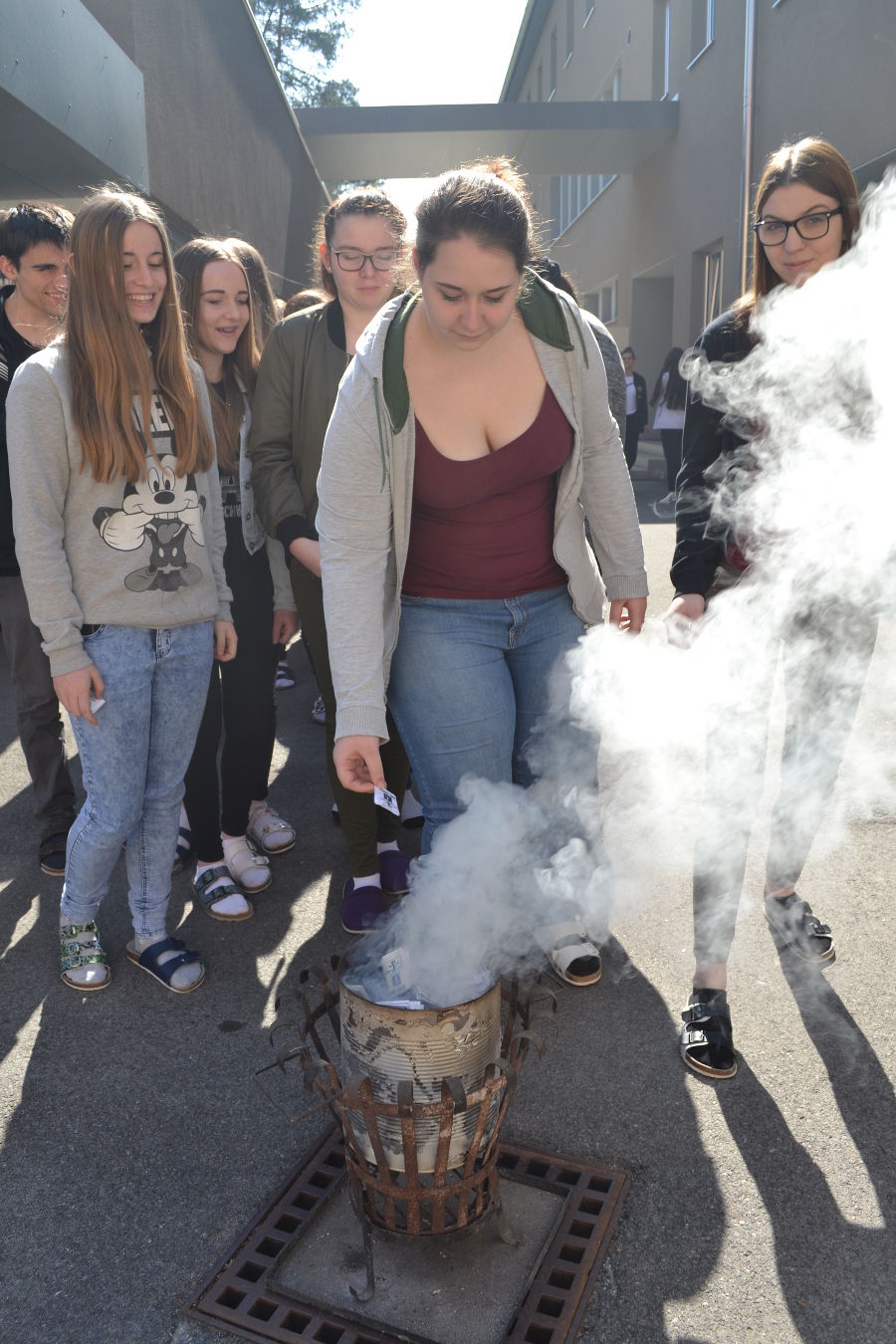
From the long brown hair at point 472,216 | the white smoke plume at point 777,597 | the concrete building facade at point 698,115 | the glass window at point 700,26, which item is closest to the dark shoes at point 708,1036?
the white smoke plume at point 777,597

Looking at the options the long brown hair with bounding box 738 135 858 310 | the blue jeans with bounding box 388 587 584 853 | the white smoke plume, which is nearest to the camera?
the blue jeans with bounding box 388 587 584 853

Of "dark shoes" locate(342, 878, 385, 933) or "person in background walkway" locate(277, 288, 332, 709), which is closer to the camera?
Answer: "dark shoes" locate(342, 878, 385, 933)

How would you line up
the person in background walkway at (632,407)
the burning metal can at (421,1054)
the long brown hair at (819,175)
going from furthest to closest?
the person in background walkway at (632,407)
the long brown hair at (819,175)
the burning metal can at (421,1054)

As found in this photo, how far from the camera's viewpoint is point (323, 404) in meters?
3.43

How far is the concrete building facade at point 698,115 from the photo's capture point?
1062 centimetres

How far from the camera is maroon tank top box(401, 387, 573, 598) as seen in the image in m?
2.39

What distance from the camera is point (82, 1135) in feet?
8.55

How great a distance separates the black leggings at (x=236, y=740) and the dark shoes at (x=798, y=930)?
1.83 metres

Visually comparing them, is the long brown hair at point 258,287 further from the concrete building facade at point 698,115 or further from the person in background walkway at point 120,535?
the concrete building facade at point 698,115

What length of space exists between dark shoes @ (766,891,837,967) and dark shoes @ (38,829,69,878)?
250 centimetres

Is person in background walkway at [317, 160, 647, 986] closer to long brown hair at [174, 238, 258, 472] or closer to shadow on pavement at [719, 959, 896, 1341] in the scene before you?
shadow on pavement at [719, 959, 896, 1341]

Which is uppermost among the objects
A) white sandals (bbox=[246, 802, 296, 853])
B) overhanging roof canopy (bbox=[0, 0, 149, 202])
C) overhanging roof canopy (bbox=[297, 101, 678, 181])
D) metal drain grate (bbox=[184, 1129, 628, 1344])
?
overhanging roof canopy (bbox=[297, 101, 678, 181])

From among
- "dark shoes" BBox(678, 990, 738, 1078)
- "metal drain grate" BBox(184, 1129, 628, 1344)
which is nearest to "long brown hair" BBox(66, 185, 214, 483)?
"metal drain grate" BBox(184, 1129, 628, 1344)

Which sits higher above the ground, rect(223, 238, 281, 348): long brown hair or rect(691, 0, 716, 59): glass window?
rect(691, 0, 716, 59): glass window
